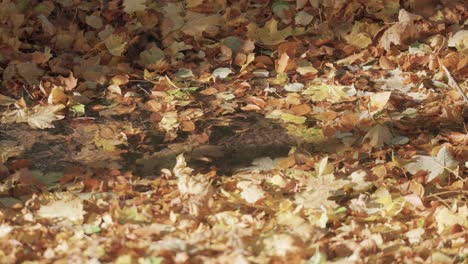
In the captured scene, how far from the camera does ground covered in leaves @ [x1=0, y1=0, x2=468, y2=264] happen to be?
3104 millimetres

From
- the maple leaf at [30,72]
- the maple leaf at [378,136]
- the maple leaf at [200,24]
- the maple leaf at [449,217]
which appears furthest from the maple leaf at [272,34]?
the maple leaf at [449,217]

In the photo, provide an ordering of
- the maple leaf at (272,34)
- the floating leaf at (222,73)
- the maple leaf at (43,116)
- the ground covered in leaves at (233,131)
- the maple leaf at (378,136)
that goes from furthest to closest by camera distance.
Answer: the maple leaf at (272,34), the floating leaf at (222,73), the maple leaf at (43,116), the maple leaf at (378,136), the ground covered in leaves at (233,131)

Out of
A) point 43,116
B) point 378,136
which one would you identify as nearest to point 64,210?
point 43,116

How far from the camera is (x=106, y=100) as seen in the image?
172 inches

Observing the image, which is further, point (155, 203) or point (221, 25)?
point (221, 25)

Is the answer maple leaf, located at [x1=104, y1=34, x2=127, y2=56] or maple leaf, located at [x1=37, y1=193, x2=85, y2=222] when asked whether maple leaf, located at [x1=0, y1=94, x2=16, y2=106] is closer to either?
maple leaf, located at [x1=104, y1=34, x2=127, y2=56]

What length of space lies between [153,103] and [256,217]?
1.30 m

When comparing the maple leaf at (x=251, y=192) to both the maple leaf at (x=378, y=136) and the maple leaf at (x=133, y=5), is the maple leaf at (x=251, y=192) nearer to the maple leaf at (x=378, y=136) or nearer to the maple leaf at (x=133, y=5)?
the maple leaf at (x=378, y=136)

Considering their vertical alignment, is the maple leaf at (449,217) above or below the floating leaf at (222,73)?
above

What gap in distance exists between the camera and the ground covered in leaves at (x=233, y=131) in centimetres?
310

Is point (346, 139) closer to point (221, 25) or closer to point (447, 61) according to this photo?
point (447, 61)

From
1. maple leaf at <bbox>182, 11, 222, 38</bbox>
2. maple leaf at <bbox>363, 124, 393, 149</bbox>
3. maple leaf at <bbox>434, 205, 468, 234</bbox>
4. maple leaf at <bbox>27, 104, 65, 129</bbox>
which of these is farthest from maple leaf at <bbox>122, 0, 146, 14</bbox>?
maple leaf at <bbox>434, 205, 468, 234</bbox>

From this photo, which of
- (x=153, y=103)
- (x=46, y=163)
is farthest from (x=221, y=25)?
(x=46, y=163)

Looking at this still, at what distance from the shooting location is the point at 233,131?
4.06 metres
